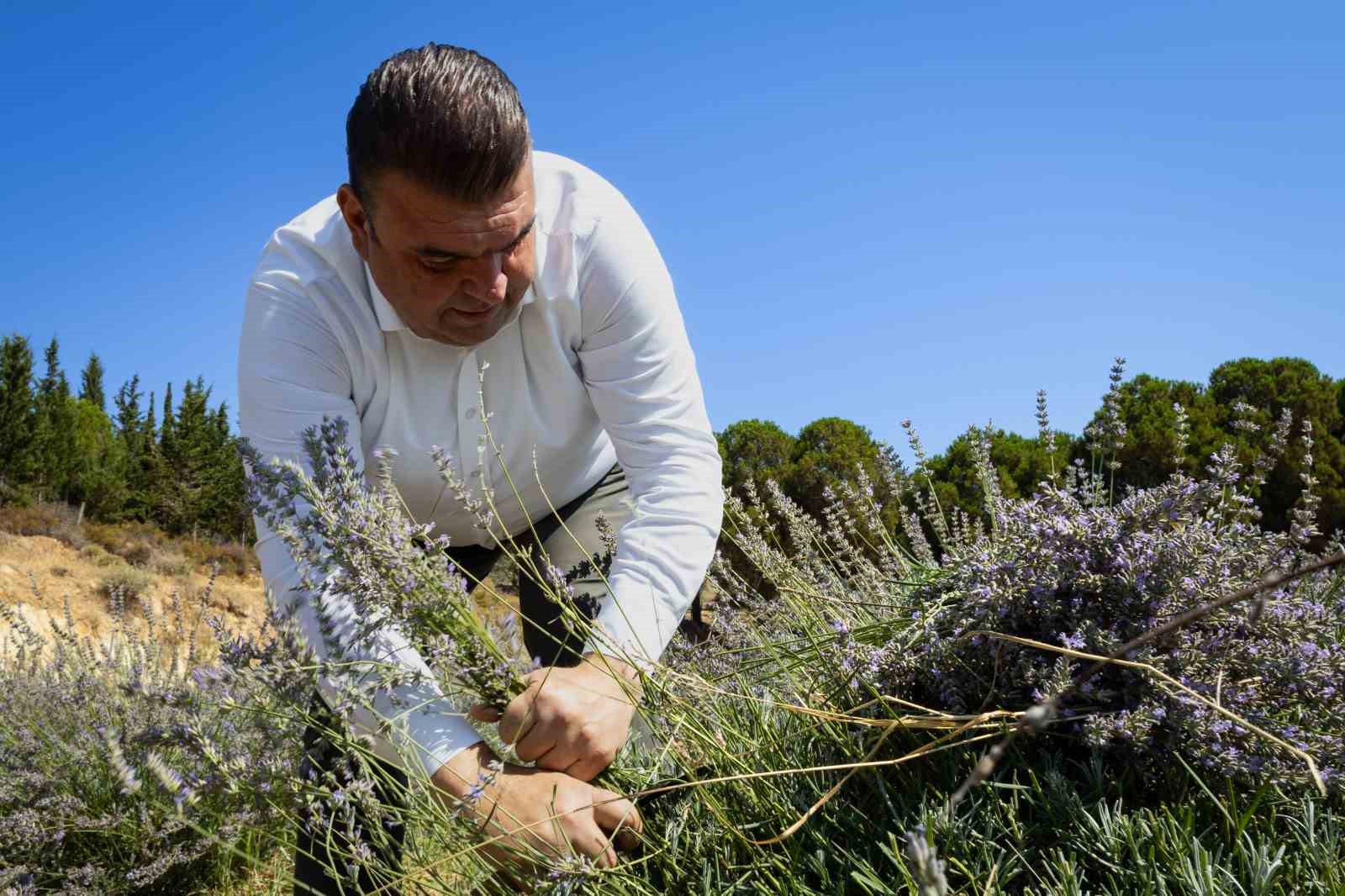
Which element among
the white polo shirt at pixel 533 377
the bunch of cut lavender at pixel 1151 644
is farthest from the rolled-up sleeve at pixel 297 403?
the bunch of cut lavender at pixel 1151 644

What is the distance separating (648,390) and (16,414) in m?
25.1

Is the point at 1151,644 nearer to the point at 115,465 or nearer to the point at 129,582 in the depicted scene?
the point at 129,582

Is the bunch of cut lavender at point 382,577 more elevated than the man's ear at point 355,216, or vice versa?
the man's ear at point 355,216

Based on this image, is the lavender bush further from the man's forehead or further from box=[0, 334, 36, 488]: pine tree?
box=[0, 334, 36, 488]: pine tree

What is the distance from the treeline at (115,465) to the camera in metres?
21.8

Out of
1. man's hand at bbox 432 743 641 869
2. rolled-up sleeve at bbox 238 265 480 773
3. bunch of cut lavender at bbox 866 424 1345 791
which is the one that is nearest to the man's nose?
rolled-up sleeve at bbox 238 265 480 773

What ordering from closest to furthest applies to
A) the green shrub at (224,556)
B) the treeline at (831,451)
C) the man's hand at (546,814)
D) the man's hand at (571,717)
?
the man's hand at (546,814), the man's hand at (571,717), the treeline at (831,451), the green shrub at (224,556)

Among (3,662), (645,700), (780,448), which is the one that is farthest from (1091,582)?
(780,448)

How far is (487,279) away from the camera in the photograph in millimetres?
1987

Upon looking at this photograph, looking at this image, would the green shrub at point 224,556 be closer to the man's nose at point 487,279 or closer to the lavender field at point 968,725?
the man's nose at point 487,279

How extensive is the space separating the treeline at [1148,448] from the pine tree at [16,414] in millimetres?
19449

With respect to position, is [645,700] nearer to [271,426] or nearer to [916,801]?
[916,801]

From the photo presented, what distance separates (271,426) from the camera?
208 cm

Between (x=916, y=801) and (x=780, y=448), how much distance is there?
8.75 meters
